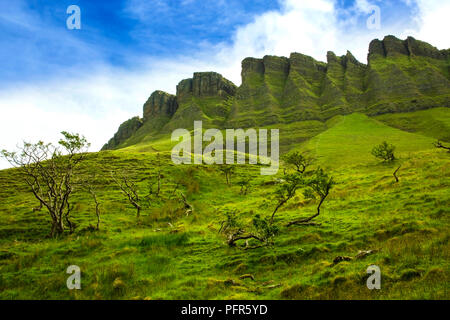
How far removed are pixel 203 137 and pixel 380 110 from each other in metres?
128

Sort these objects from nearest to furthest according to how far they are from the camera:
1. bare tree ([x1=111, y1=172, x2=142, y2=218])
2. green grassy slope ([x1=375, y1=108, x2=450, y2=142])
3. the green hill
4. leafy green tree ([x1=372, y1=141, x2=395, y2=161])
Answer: the green hill → bare tree ([x1=111, y1=172, x2=142, y2=218]) → leafy green tree ([x1=372, y1=141, x2=395, y2=161]) → green grassy slope ([x1=375, y1=108, x2=450, y2=142])

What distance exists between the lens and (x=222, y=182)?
5588 centimetres

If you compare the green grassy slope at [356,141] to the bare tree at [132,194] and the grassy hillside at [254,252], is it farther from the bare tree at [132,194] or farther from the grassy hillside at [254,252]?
the bare tree at [132,194]

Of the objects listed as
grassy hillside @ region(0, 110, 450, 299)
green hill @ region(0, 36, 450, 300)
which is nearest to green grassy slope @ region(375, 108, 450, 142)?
green hill @ region(0, 36, 450, 300)

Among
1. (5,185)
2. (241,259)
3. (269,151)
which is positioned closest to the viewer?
(241,259)

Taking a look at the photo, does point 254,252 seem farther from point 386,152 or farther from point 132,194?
point 386,152

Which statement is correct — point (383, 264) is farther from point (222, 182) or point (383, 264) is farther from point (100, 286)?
point (222, 182)

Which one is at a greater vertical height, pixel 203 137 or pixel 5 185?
pixel 203 137

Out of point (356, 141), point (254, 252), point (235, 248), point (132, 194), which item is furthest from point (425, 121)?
point (254, 252)

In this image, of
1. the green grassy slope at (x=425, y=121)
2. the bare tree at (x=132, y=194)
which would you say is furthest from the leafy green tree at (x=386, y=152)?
the green grassy slope at (x=425, y=121)

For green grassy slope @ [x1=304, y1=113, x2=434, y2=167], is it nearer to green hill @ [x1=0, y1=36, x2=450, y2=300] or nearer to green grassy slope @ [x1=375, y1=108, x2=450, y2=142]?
green grassy slope @ [x1=375, y1=108, x2=450, y2=142]

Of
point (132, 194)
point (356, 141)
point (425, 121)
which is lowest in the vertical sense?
point (132, 194)

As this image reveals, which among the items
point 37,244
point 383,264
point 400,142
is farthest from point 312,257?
point 400,142

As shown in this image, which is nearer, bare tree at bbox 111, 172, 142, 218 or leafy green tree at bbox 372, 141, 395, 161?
bare tree at bbox 111, 172, 142, 218
